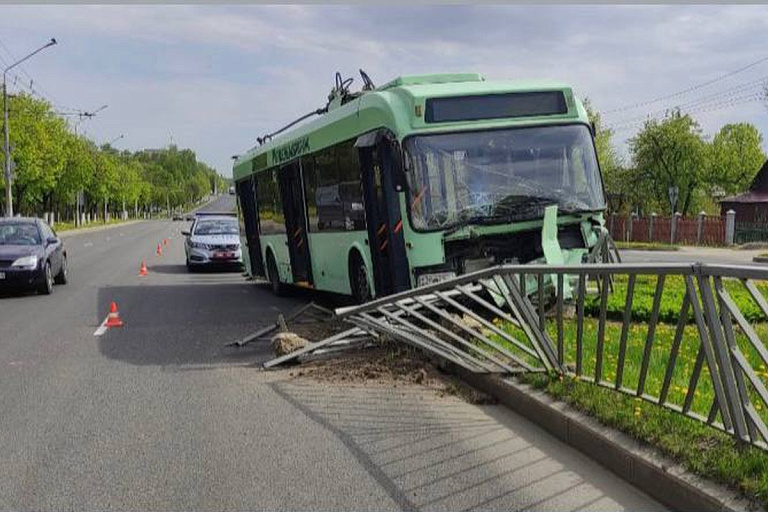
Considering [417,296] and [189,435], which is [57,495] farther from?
[417,296]

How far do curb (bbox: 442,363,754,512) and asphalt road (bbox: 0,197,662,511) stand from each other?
107 millimetres

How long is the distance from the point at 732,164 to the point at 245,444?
224ft

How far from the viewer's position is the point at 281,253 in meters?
16.9

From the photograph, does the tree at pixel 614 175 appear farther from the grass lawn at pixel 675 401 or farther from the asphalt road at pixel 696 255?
the grass lawn at pixel 675 401

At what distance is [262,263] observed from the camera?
19.0 metres

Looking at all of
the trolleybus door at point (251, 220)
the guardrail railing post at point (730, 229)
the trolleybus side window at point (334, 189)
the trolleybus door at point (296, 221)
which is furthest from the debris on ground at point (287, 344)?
the guardrail railing post at point (730, 229)

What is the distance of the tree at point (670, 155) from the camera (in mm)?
56875

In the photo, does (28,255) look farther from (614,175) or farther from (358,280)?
(614,175)

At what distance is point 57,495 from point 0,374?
449 cm

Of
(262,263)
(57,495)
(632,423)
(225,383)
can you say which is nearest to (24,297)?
(262,263)

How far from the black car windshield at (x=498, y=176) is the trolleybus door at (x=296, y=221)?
4.62 metres

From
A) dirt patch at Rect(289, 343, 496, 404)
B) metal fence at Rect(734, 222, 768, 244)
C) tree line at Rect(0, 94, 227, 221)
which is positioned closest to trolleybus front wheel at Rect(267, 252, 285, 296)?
dirt patch at Rect(289, 343, 496, 404)

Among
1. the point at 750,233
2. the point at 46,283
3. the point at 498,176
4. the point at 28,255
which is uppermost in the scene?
the point at 498,176

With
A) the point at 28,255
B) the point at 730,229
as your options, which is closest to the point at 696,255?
the point at 730,229
